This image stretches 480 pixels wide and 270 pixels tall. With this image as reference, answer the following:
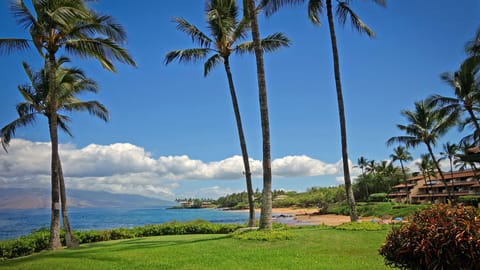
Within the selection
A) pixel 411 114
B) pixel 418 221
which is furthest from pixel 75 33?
pixel 411 114

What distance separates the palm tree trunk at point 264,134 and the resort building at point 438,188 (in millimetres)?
46517

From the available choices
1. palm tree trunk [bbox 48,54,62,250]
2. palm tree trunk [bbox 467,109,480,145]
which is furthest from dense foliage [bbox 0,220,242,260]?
palm tree trunk [bbox 467,109,480,145]

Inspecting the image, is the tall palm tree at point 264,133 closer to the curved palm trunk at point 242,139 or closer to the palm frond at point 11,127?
the curved palm trunk at point 242,139

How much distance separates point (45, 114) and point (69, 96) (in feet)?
4.55

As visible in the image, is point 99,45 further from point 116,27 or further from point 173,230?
point 173,230

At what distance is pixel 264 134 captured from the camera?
14719 millimetres

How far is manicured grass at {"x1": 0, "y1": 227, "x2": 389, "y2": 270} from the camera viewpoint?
29.8 ft

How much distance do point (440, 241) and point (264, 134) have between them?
1009 cm

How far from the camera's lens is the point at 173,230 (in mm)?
20359

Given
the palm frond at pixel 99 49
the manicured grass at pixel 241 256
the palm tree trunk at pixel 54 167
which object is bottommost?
the manicured grass at pixel 241 256

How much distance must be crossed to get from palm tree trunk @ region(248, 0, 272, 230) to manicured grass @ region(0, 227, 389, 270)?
5.07ft

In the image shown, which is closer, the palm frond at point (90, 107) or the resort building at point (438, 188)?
the palm frond at point (90, 107)

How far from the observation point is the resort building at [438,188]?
5525 centimetres

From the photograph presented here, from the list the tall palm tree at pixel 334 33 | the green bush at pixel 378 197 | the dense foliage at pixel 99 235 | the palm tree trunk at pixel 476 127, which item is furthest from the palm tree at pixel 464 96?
the green bush at pixel 378 197
